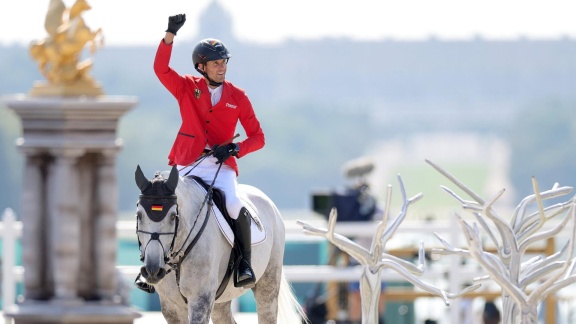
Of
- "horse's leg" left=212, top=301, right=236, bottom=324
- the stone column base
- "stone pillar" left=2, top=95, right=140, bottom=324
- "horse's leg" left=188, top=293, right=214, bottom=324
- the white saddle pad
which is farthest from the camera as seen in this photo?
"stone pillar" left=2, top=95, right=140, bottom=324

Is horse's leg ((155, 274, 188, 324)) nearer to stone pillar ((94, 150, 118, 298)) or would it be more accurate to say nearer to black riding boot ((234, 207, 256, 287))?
black riding boot ((234, 207, 256, 287))

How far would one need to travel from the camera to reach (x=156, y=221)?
953 cm

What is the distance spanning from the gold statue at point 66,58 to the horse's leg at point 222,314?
7.67 m

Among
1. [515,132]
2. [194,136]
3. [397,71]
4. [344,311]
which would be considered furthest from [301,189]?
[194,136]

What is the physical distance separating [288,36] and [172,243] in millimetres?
102471

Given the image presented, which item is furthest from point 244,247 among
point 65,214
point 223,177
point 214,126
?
point 65,214

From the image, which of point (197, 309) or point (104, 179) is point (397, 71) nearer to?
point (104, 179)

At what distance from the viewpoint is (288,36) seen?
111875mm

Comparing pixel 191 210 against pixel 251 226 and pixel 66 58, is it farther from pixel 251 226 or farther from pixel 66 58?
pixel 66 58

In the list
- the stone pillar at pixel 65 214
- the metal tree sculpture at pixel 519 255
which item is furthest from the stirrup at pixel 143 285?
the stone pillar at pixel 65 214

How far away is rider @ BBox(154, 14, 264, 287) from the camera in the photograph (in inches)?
406

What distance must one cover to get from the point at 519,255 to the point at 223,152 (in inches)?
66.9

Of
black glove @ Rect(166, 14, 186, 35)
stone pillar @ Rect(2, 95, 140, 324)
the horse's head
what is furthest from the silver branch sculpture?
stone pillar @ Rect(2, 95, 140, 324)

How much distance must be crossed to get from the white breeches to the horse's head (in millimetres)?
728
